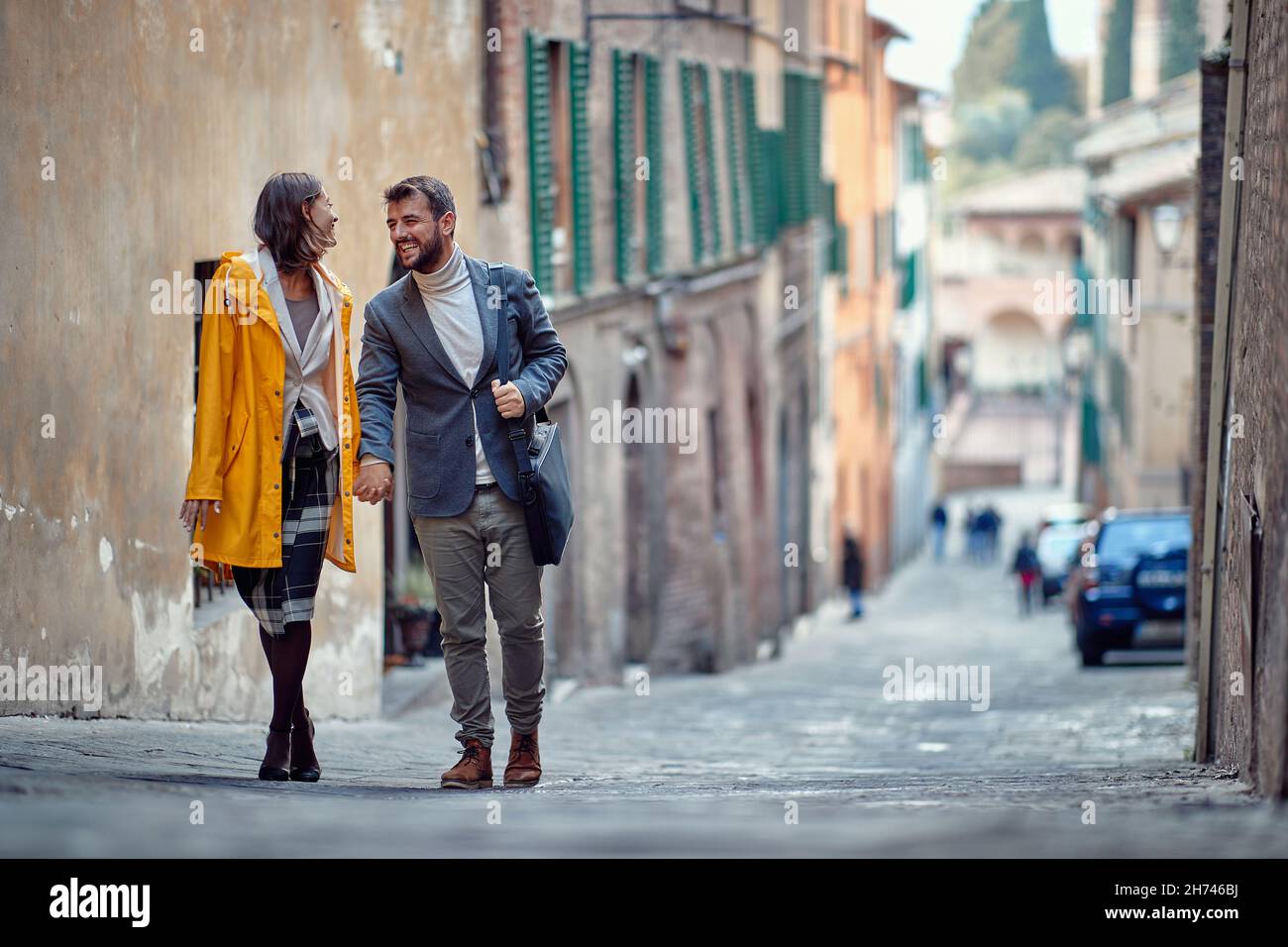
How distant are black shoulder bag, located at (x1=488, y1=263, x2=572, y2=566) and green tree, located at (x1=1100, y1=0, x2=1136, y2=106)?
64084 mm

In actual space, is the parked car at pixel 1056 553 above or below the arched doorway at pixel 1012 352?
below

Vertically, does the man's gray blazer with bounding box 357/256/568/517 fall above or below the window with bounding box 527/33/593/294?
below

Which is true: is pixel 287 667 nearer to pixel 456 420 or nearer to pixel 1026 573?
pixel 456 420

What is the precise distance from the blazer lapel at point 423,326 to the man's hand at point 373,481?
0.38 meters

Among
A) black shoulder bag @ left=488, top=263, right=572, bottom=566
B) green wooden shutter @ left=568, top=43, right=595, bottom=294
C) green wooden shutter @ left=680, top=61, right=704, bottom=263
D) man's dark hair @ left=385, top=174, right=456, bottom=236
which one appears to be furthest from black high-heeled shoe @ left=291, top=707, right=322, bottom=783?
green wooden shutter @ left=680, top=61, right=704, bottom=263

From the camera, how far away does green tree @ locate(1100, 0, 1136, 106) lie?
69.0 m

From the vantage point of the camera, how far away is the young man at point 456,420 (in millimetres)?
6703

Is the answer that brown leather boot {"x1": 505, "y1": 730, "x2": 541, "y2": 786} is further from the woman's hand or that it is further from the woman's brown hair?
the woman's brown hair

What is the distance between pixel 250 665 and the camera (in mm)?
9750

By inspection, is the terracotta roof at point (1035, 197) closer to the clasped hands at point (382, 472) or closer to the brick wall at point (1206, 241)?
the brick wall at point (1206, 241)

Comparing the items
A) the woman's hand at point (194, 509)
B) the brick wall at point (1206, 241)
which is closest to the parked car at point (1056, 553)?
the brick wall at point (1206, 241)

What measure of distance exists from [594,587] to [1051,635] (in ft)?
36.5
